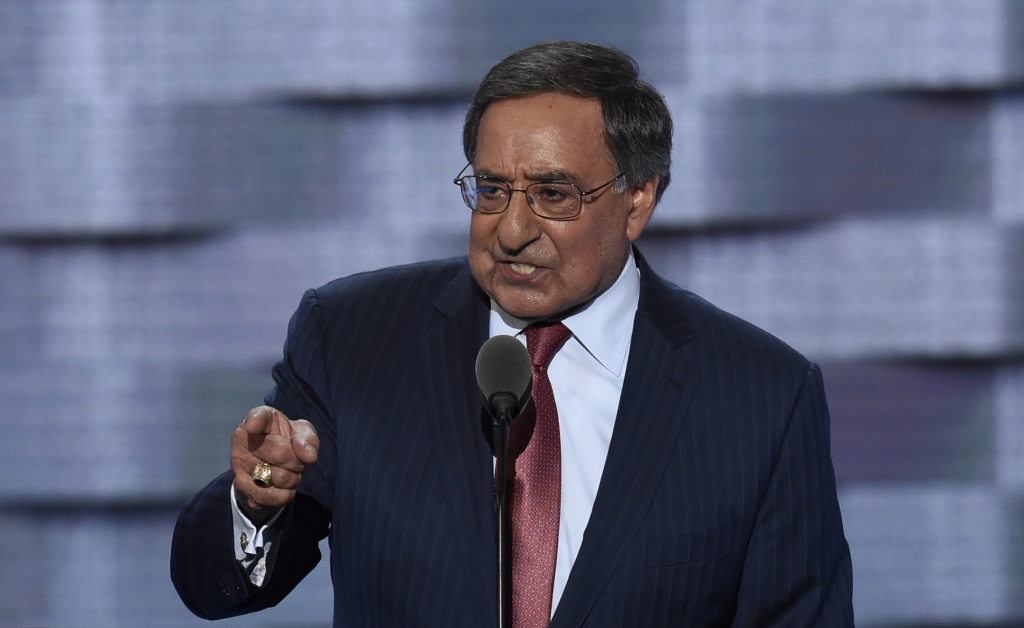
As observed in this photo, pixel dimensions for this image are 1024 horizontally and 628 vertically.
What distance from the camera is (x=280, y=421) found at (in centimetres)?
133

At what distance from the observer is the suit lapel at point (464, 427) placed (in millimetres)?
1529

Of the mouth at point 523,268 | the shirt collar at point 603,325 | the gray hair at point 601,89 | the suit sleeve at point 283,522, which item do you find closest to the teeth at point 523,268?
the mouth at point 523,268

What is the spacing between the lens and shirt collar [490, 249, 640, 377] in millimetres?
1738

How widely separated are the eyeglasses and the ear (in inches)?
6.7

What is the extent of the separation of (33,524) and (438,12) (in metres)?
1.39

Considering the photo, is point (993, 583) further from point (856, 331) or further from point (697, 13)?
point (697, 13)

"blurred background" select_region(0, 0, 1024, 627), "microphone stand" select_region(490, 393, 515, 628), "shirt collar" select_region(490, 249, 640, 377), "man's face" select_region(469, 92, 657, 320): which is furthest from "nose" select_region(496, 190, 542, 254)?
"blurred background" select_region(0, 0, 1024, 627)

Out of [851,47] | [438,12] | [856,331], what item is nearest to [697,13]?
[851,47]

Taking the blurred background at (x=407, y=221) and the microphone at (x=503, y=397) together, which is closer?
the microphone at (x=503, y=397)

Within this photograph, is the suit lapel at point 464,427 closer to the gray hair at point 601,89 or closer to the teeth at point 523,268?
the teeth at point 523,268

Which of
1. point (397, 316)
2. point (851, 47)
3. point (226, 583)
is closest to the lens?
point (226, 583)

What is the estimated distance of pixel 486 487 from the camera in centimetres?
157

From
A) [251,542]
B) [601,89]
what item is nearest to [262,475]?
[251,542]

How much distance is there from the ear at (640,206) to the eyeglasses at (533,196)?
17cm
